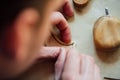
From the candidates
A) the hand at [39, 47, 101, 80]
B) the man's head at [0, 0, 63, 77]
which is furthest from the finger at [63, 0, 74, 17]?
the man's head at [0, 0, 63, 77]

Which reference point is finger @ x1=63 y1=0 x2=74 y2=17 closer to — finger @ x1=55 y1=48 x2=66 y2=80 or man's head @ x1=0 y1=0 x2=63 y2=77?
finger @ x1=55 y1=48 x2=66 y2=80

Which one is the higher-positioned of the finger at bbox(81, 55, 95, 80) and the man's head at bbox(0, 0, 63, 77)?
the man's head at bbox(0, 0, 63, 77)

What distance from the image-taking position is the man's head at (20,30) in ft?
0.55

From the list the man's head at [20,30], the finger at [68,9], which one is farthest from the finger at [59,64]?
the man's head at [20,30]

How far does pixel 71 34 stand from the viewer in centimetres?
71

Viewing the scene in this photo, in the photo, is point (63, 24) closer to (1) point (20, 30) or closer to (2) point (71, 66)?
(2) point (71, 66)

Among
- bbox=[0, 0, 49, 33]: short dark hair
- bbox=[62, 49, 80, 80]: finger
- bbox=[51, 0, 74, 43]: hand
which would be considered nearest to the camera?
bbox=[0, 0, 49, 33]: short dark hair

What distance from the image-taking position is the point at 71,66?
56 centimetres

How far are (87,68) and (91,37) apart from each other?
147 mm

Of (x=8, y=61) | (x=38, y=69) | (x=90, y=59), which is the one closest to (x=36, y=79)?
(x=38, y=69)

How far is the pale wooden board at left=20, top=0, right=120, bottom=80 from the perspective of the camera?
0.65 meters

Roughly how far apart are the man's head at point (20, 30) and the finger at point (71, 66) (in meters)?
0.35

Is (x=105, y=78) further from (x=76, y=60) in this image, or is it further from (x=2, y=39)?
(x=2, y=39)

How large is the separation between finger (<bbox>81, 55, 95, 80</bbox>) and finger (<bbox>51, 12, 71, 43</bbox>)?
0.29 ft
